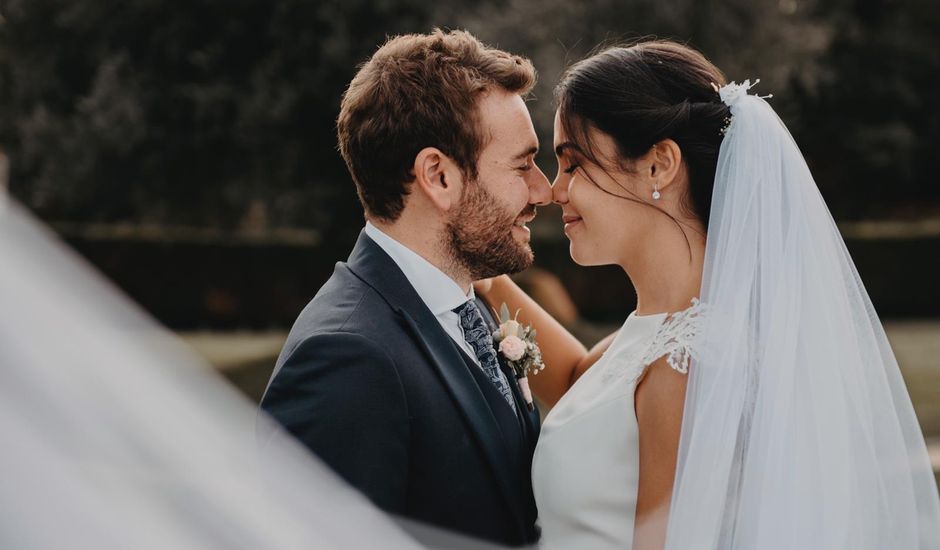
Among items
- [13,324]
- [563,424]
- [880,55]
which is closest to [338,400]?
[563,424]

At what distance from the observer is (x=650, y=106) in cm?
279

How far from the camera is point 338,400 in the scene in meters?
2.34

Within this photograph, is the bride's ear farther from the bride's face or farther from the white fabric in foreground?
the white fabric in foreground

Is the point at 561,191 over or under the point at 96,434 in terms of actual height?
over

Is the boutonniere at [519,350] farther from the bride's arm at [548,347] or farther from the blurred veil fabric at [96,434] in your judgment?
the blurred veil fabric at [96,434]

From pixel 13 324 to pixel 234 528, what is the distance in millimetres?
312

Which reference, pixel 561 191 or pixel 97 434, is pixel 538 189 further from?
pixel 97 434

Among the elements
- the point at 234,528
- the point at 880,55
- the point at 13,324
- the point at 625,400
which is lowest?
the point at 625,400

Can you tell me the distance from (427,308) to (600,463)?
0.64 metres

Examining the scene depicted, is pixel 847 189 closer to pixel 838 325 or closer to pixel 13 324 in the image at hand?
pixel 838 325

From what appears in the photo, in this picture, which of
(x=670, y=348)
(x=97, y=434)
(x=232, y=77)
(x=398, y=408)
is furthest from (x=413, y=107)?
(x=232, y=77)

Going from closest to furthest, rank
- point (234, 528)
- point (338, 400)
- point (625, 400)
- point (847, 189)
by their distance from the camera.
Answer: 1. point (234, 528)
2. point (338, 400)
3. point (625, 400)
4. point (847, 189)

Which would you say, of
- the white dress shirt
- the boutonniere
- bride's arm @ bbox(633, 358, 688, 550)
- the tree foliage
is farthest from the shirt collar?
the tree foliage

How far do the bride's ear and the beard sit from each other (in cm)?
41
